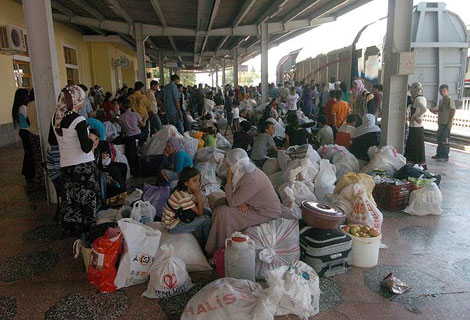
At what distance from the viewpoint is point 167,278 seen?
8.85 ft

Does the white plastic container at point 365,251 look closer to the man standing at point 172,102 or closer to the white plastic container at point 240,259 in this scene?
the white plastic container at point 240,259

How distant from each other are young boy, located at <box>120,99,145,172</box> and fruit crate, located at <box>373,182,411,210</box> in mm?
4173

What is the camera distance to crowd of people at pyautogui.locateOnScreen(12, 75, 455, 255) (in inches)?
125

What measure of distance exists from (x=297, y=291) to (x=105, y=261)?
1.47m

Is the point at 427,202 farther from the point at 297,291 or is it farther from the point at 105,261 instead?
the point at 105,261

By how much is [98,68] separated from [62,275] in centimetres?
1486

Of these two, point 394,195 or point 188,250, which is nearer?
point 188,250

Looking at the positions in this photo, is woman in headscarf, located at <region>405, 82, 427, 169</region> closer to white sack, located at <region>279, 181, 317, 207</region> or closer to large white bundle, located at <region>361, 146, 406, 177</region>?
large white bundle, located at <region>361, 146, 406, 177</region>

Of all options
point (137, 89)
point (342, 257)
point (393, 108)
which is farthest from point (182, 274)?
point (137, 89)

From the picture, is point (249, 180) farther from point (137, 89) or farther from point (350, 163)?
point (137, 89)

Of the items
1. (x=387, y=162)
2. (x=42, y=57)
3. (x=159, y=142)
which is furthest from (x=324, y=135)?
(x=42, y=57)

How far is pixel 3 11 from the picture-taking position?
28.3ft

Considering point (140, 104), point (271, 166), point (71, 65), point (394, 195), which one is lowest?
point (394, 195)

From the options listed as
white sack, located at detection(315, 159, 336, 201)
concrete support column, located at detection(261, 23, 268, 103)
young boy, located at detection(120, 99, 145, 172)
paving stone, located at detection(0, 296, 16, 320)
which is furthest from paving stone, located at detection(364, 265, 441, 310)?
concrete support column, located at detection(261, 23, 268, 103)
